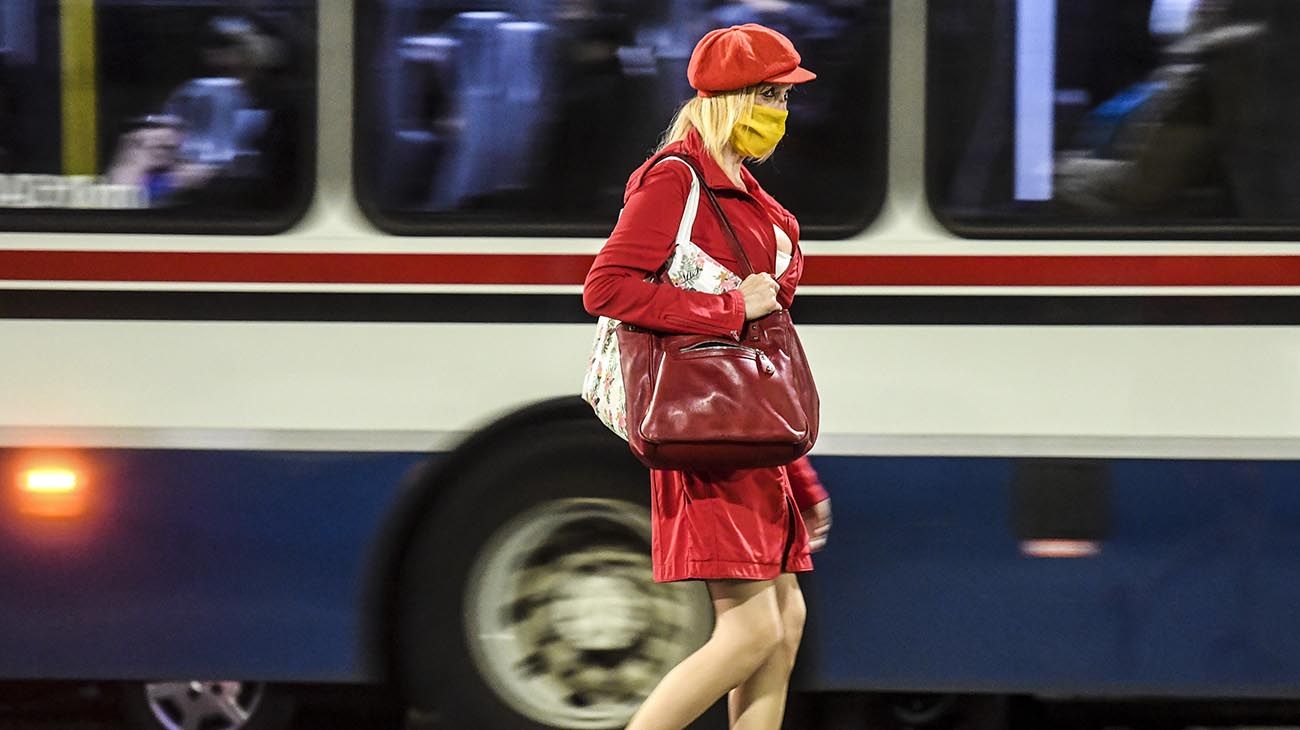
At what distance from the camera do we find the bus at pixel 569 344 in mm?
4734

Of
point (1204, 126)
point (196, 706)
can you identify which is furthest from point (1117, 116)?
point (196, 706)

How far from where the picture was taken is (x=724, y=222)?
12.6 ft

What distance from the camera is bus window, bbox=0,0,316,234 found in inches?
191

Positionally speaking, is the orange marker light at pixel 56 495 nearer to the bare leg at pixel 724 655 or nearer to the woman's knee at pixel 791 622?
the bare leg at pixel 724 655

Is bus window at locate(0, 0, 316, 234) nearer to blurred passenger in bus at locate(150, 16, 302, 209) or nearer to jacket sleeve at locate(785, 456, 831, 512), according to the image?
blurred passenger in bus at locate(150, 16, 302, 209)

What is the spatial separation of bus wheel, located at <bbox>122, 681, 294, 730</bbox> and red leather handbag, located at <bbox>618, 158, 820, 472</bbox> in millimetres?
2066

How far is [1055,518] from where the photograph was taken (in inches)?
187

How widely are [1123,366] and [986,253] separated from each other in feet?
1.48

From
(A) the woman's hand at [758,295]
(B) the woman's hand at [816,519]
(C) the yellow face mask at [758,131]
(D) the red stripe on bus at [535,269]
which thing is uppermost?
(C) the yellow face mask at [758,131]

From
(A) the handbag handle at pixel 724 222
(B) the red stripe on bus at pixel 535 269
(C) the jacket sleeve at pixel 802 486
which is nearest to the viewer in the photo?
(A) the handbag handle at pixel 724 222

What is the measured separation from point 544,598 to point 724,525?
1.18 m

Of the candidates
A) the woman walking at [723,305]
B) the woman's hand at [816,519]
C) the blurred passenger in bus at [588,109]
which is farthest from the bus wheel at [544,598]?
the woman walking at [723,305]

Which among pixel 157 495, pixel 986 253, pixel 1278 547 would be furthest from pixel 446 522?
pixel 1278 547

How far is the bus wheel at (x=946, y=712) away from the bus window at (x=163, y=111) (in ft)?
7.56
